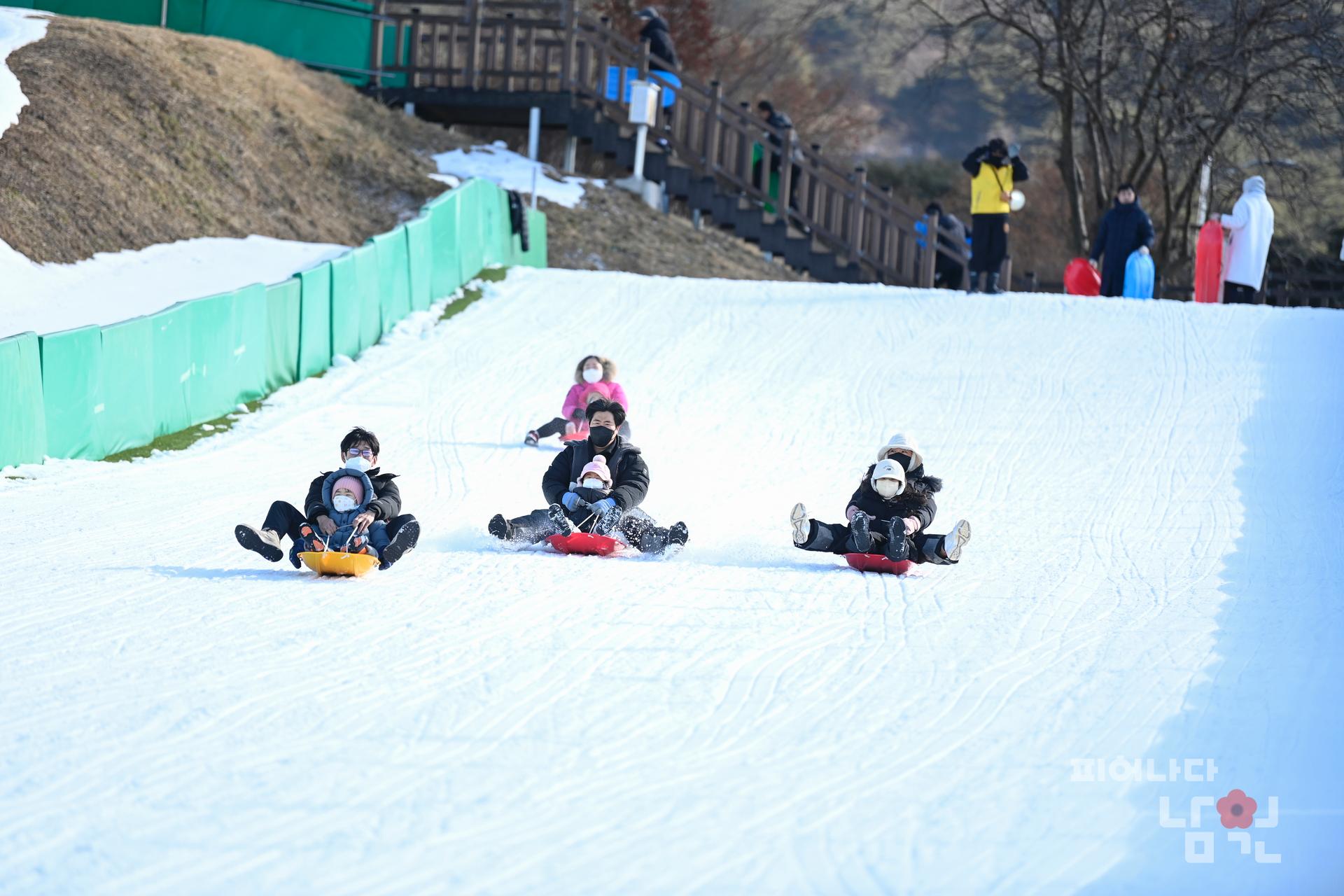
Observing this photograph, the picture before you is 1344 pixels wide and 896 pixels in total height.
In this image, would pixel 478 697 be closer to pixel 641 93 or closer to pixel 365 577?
pixel 365 577

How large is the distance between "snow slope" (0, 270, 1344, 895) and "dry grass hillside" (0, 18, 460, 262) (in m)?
6.73

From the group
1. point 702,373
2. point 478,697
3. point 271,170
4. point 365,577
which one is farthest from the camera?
point 271,170

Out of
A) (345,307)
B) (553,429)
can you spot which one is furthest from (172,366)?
(345,307)

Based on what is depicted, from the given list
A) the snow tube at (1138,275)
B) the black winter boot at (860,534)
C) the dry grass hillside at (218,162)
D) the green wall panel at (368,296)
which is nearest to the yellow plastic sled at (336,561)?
the black winter boot at (860,534)

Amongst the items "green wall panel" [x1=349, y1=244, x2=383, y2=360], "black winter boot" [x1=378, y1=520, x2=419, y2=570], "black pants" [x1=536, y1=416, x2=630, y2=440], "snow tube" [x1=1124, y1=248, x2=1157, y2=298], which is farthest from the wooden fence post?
"black winter boot" [x1=378, y1=520, x2=419, y2=570]

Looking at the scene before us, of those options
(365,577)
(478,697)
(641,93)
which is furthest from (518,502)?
(641,93)

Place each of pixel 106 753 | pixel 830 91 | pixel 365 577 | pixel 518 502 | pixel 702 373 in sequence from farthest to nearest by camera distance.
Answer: pixel 830 91
pixel 702 373
pixel 518 502
pixel 365 577
pixel 106 753

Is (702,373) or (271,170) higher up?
(271,170)

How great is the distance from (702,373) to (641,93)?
31.7 feet

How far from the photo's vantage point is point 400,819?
15.1ft

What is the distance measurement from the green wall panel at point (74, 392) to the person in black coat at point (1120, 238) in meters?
11.7

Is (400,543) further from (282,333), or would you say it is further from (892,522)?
(282,333)

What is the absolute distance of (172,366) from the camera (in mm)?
12641

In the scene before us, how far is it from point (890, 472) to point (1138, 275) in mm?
12066
